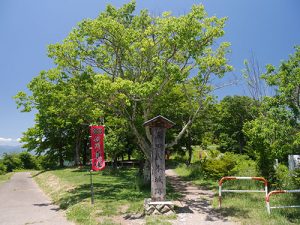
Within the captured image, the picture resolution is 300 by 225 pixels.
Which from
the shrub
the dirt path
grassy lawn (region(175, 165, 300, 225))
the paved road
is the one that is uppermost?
the shrub

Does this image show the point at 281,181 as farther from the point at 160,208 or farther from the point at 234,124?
the point at 234,124

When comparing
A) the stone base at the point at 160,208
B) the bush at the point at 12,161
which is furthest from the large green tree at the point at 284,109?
the bush at the point at 12,161

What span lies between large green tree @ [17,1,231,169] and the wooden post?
150 centimetres

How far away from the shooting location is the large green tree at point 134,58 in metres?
13.4

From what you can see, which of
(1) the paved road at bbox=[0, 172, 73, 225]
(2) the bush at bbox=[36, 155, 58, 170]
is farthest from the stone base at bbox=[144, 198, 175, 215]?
(2) the bush at bbox=[36, 155, 58, 170]

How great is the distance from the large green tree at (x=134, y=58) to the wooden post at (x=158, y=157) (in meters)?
1.50

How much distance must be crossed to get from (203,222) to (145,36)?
971 cm

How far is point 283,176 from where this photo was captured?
14.3 m

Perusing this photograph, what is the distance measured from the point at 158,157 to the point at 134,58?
5872 mm

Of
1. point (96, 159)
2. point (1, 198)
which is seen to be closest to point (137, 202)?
point (96, 159)

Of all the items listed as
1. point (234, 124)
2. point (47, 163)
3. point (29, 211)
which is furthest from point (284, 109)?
point (47, 163)

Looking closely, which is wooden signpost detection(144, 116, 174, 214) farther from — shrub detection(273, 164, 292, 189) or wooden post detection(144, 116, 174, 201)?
shrub detection(273, 164, 292, 189)

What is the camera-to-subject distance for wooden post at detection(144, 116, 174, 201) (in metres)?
12.4

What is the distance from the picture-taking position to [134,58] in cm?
1577
